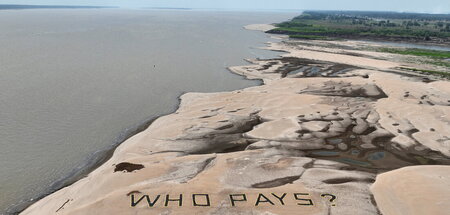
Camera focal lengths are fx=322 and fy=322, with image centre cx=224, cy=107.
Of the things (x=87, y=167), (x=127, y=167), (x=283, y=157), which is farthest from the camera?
(x=87, y=167)

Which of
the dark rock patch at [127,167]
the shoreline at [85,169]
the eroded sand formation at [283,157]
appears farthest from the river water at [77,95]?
the dark rock patch at [127,167]

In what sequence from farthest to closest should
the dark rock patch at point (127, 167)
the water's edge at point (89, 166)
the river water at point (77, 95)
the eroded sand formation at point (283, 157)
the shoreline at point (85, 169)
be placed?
the river water at point (77, 95), the dark rock patch at point (127, 167), the water's edge at point (89, 166), the shoreline at point (85, 169), the eroded sand formation at point (283, 157)

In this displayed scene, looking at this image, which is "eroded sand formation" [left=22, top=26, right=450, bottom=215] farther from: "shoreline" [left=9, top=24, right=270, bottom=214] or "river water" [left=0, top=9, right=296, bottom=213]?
"river water" [left=0, top=9, right=296, bottom=213]

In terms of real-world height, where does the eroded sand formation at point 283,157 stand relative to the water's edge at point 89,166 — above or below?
above

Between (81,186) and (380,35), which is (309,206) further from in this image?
(380,35)

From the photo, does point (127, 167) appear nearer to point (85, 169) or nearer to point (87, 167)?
point (85, 169)

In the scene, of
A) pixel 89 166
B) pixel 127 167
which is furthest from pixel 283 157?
pixel 89 166

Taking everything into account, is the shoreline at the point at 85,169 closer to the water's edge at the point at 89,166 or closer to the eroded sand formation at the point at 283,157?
the water's edge at the point at 89,166

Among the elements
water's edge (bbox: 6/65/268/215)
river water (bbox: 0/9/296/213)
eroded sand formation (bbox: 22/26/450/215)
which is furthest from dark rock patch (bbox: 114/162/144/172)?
river water (bbox: 0/9/296/213)
